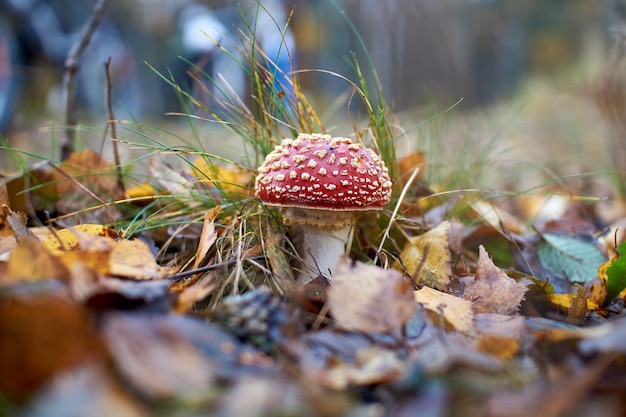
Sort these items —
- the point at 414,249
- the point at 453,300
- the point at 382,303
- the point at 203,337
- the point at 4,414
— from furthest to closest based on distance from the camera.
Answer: the point at 414,249, the point at 453,300, the point at 382,303, the point at 203,337, the point at 4,414

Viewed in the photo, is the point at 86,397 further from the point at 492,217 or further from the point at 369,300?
the point at 492,217

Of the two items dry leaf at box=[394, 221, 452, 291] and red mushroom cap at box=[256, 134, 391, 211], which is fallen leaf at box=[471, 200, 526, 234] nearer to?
dry leaf at box=[394, 221, 452, 291]

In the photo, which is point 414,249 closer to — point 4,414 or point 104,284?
point 104,284

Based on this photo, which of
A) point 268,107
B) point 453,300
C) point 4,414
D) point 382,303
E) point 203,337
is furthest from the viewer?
point 268,107

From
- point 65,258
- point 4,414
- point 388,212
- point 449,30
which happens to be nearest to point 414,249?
point 388,212

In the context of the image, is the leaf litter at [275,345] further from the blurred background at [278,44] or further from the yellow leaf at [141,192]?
the blurred background at [278,44]

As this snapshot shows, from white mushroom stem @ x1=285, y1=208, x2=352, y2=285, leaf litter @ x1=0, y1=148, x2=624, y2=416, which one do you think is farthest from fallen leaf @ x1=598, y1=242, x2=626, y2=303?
white mushroom stem @ x1=285, y1=208, x2=352, y2=285
